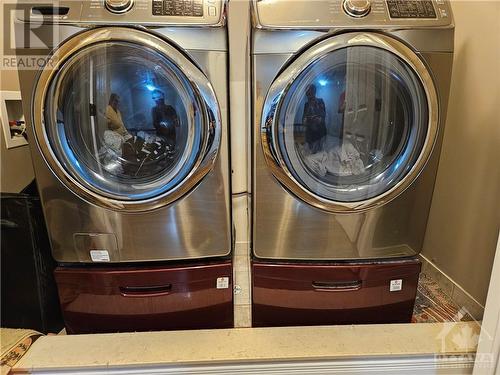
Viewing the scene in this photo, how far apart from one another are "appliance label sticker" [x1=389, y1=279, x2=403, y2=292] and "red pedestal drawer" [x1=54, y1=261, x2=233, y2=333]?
518 millimetres

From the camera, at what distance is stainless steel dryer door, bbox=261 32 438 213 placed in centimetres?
94

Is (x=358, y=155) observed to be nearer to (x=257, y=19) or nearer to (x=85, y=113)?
(x=257, y=19)

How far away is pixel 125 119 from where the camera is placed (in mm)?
991

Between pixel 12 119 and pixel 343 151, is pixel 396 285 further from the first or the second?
pixel 12 119

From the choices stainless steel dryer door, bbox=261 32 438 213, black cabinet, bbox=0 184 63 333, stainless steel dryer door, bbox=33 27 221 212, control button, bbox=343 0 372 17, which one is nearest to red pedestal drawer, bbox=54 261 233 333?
black cabinet, bbox=0 184 63 333

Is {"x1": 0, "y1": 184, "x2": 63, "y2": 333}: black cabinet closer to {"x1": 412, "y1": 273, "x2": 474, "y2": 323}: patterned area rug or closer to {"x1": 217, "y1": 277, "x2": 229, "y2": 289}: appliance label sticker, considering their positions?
{"x1": 217, "y1": 277, "x2": 229, "y2": 289}: appliance label sticker

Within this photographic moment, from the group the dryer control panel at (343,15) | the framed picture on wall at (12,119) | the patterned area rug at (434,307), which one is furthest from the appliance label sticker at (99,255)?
the patterned area rug at (434,307)

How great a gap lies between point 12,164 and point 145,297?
0.73 metres

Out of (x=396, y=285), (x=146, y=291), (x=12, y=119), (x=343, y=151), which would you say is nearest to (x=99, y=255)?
(x=146, y=291)

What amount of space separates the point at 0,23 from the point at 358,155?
140 cm

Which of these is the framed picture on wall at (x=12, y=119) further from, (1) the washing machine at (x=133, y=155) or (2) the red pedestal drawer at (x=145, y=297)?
(2) the red pedestal drawer at (x=145, y=297)

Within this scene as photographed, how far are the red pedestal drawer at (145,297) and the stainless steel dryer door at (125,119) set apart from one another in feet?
0.77

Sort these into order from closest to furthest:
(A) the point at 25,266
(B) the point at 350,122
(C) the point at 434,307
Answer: (B) the point at 350,122 < (A) the point at 25,266 < (C) the point at 434,307

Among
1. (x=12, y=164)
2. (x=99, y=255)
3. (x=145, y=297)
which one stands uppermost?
(x=12, y=164)
